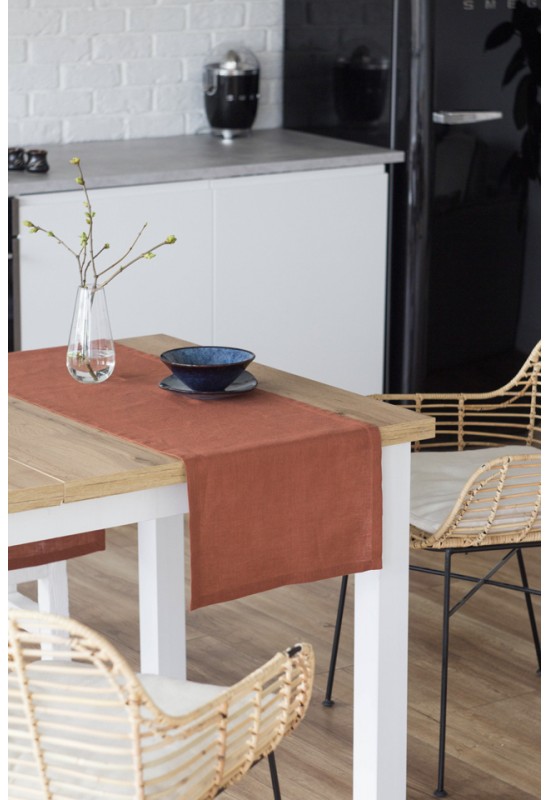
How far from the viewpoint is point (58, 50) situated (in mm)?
4531

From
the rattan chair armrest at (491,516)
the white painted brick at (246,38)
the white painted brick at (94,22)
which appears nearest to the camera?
the rattan chair armrest at (491,516)

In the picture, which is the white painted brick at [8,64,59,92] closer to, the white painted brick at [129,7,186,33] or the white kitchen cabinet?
the white painted brick at [129,7,186,33]

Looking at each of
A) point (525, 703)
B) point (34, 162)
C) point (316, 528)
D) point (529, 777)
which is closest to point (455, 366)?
point (34, 162)

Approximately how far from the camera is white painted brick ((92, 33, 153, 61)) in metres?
4.61

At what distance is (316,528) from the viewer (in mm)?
2244

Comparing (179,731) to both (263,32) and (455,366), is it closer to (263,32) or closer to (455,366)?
(455,366)

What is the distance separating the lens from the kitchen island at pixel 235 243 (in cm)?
395

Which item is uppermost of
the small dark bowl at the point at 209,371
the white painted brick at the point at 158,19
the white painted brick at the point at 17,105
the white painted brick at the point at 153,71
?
the white painted brick at the point at 158,19

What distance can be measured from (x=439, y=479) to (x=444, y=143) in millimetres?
1933

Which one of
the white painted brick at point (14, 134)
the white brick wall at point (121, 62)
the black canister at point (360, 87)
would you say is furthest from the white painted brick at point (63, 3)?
the black canister at point (360, 87)

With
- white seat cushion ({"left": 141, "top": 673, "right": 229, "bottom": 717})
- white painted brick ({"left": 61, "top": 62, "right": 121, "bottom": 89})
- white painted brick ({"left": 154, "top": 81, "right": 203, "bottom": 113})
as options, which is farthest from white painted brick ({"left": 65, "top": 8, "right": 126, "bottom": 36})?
white seat cushion ({"left": 141, "top": 673, "right": 229, "bottom": 717})

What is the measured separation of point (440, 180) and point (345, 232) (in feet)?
1.24

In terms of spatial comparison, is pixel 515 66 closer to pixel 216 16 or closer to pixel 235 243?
pixel 216 16

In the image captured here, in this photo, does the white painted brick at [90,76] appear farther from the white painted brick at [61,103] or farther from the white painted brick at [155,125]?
the white painted brick at [155,125]
